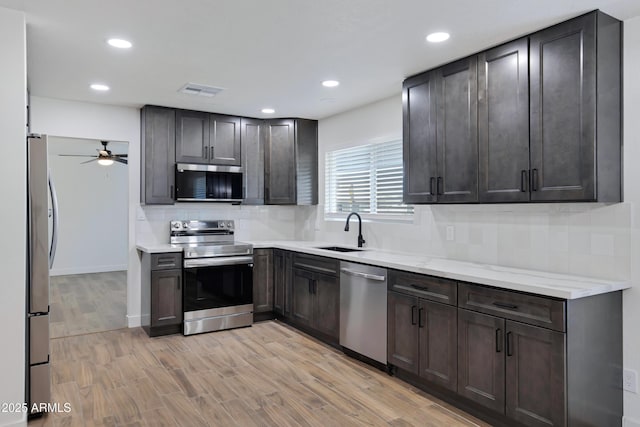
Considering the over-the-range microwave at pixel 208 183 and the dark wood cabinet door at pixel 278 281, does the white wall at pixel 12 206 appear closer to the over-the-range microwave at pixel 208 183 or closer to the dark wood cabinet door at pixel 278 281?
the over-the-range microwave at pixel 208 183

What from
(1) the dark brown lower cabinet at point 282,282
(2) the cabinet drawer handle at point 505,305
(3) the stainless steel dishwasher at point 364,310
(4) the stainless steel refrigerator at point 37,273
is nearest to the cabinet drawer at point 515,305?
(2) the cabinet drawer handle at point 505,305

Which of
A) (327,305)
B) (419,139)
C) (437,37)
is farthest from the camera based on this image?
(327,305)

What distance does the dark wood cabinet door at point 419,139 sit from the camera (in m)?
3.46

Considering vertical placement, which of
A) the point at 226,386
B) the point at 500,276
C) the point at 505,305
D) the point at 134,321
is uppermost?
the point at 500,276

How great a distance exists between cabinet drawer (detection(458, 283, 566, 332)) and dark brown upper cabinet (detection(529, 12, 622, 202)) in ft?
2.12

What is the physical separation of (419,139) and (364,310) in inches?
58.4

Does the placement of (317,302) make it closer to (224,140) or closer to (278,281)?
(278,281)

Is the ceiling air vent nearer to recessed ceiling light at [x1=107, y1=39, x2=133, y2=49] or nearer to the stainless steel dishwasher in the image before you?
recessed ceiling light at [x1=107, y1=39, x2=133, y2=49]

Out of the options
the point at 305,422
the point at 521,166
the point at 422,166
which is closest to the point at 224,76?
the point at 422,166

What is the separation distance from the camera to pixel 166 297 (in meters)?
4.55

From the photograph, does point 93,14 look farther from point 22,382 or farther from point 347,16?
point 22,382

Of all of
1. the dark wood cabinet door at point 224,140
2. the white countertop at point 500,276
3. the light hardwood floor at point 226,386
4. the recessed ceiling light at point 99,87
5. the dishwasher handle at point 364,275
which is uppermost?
the recessed ceiling light at point 99,87

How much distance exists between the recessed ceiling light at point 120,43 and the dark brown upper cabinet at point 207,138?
184 cm

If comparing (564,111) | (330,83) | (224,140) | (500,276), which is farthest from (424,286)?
(224,140)
